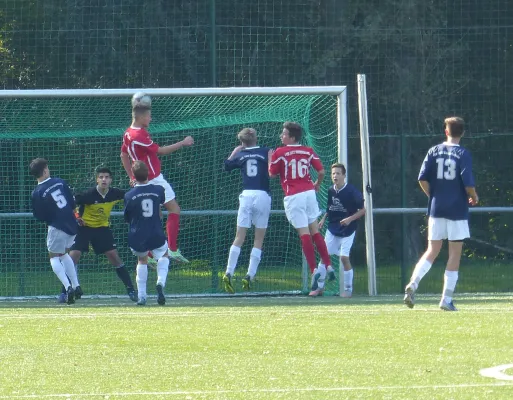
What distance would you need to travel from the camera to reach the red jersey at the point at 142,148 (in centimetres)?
1320

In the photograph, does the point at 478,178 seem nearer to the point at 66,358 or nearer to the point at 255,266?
the point at 255,266

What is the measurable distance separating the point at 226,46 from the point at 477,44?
5.23 m

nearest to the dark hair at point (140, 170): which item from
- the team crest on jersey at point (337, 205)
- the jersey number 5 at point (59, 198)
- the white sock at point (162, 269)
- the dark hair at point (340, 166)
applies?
the white sock at point (162, 269)

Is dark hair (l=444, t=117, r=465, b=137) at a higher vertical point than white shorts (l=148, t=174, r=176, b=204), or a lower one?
higher

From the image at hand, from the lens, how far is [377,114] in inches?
880

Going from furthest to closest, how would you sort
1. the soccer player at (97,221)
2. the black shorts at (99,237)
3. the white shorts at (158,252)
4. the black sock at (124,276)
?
the black shorts at (99,237)
the soccer player at (97,221)
the black sock at (124,276)
the white shorts at (158,252)

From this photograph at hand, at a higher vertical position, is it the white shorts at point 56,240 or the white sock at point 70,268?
the white shorts at point 56,240

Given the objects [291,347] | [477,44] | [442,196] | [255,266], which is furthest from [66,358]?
[477,44]

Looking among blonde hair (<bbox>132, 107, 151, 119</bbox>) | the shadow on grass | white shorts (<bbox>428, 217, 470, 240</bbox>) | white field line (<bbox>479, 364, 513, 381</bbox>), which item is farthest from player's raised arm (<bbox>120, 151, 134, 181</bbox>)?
white field line (<bbox>479, 364, 513, 381</bbox>)

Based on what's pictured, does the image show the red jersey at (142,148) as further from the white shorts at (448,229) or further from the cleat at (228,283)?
the white shorts at (448,229)

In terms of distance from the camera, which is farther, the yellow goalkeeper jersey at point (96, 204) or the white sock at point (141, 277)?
the yellow goalkeeper jersey at point (96, 204)

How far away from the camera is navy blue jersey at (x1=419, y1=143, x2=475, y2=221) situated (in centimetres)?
1118

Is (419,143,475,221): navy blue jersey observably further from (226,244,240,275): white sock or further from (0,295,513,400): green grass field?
(226,244,240,275): white sock

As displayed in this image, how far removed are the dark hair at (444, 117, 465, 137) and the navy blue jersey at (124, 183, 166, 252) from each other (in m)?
3.18
